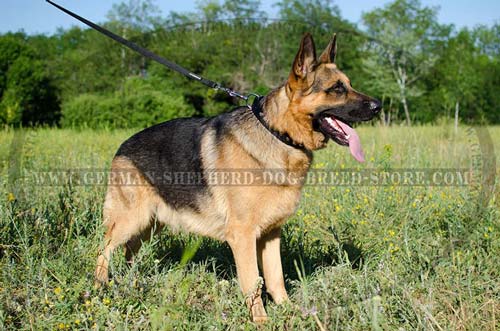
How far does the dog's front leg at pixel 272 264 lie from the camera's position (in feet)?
12.1

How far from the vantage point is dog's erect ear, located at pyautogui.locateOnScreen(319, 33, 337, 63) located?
3.58 metres

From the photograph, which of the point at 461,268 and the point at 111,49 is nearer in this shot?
the point at 461,268

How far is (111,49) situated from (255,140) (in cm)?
2537

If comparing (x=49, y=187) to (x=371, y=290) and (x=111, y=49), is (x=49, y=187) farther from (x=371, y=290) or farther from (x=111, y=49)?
(x=111, y=49)

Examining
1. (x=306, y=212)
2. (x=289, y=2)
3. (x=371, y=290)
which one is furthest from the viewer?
(x=289, y=2)

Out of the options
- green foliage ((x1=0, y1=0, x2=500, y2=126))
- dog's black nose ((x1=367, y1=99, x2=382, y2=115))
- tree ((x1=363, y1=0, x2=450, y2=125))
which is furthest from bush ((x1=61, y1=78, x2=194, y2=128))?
dog's black nose ((x1=367, y1=99, x2=382, y2=115))

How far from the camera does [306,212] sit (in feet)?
17.2

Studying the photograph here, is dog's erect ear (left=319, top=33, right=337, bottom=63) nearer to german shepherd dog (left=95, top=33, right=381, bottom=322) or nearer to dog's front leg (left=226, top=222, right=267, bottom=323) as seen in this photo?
german shepherd dog (left=95, top=33, right=381, bottom=322)

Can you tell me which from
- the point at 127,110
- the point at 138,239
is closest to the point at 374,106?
the point at 138,239

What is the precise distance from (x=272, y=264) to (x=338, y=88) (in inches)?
57.2

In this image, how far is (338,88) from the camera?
3445mm

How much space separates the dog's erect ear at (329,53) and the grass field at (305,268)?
4.91 feet

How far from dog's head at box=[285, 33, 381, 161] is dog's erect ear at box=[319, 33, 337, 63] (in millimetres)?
148

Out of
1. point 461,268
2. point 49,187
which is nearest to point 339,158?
point 461,268
